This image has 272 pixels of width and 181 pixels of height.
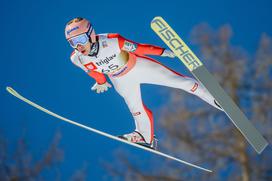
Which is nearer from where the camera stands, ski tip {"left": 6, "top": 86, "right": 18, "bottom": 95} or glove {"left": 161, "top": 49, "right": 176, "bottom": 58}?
glove {"left": 161, "top": 49, "right": 176, "bottom": 58}

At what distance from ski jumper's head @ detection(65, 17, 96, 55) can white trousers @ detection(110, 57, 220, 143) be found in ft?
1.66

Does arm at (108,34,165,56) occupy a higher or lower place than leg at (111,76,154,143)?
higher

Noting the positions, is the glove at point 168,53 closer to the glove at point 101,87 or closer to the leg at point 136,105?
the leg at point 136,105

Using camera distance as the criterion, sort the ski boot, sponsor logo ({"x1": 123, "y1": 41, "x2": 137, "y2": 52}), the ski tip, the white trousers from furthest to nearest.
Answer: the ski tip → the ski boot → the white trousers → sponsor logo ({"x1": 123, "y1": 41, "x2": 137, "y2": 52})

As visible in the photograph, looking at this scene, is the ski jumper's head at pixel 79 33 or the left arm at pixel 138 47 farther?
the left arm at pixel 138 47

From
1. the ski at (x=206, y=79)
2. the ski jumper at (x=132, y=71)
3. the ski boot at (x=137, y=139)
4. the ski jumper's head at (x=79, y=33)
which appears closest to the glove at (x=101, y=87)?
the ski jumper at (x=132, y=71)

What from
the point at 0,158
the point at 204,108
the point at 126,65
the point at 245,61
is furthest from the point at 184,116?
the point at 126,65

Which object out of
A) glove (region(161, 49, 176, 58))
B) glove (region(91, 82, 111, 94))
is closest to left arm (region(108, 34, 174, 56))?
glove (region(161, 49, 176, 58))

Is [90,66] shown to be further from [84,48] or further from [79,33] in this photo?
[79,33]

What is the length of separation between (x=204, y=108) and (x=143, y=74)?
3.98 meters

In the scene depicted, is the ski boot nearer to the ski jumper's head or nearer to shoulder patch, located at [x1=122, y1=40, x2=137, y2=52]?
shoulder patch, located at [x1=122, y1=40, x2=137, y2=52]

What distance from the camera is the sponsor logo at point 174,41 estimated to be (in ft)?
16.9

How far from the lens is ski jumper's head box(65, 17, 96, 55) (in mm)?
4953

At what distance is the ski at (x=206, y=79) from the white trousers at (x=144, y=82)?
267 millimetres
